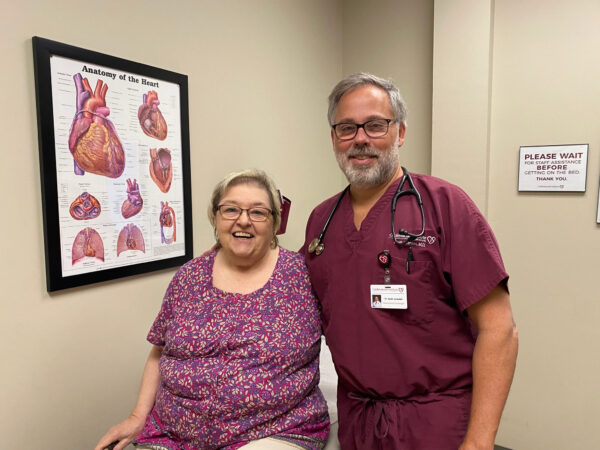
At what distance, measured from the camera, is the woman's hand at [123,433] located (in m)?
1.42

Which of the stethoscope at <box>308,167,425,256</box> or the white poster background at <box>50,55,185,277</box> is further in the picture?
the white poster background at <box>50,55,185,277</box>

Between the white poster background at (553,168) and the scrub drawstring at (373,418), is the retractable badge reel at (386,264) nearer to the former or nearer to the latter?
the scrub drawstring at (373,418)

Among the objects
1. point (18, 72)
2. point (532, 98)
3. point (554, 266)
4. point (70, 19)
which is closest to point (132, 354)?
point (18, 72)

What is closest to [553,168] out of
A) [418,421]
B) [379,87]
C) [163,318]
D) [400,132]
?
[400,132]

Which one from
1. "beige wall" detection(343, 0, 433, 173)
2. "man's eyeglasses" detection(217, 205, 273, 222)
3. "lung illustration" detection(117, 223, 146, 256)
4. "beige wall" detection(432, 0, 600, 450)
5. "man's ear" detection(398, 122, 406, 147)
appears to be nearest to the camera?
"man's ear" detection(398, 122, 406, 147)

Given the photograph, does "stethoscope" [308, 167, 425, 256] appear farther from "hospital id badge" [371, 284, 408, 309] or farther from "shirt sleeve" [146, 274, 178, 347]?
"shirt sleeve" [146, 274, 178, 347]

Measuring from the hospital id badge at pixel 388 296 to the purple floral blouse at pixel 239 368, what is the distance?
0.27 m

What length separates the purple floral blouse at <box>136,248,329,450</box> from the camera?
1288mm

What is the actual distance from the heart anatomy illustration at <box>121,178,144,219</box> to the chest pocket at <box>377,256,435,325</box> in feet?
3.47

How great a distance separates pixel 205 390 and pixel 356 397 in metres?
0.44

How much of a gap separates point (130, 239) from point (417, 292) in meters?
1.11

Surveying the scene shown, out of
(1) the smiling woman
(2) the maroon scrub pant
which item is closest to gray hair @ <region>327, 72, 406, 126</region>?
(1) the smiling woman

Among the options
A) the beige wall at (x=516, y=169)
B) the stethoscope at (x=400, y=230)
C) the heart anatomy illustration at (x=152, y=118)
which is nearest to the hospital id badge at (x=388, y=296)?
the stethoscope at (x=400, y=230)

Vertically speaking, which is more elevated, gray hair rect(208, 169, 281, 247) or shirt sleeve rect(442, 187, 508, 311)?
gray hair rect(208, 169, 281, 247)
